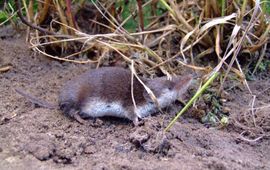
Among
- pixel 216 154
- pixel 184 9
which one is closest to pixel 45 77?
pixel 184 9

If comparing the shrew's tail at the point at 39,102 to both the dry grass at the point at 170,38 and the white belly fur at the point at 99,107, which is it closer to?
the white belly fur at the point at 99,107

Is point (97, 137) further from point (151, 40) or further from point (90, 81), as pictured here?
point (151, 40)

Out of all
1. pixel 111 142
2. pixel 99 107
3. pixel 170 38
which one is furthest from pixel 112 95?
pixel 170 38

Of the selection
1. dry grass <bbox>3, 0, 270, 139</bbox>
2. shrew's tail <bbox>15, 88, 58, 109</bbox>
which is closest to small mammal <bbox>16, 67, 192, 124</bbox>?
shrew's tail <bbox>15, 88, 58, 109</bbox>

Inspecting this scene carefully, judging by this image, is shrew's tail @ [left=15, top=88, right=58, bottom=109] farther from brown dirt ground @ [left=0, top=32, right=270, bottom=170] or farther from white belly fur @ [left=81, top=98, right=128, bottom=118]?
white belly fur @ [left=81, top=98, right=128, bottom=118]

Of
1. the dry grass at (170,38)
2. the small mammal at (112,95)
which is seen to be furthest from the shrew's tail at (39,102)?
the dry grass at (170,38)

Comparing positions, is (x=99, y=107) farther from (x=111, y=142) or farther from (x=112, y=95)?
(x=111, y=142)
